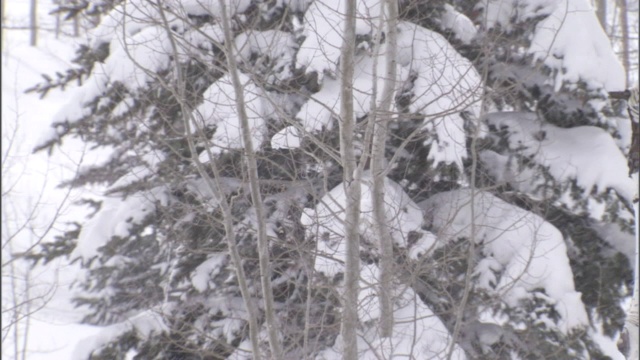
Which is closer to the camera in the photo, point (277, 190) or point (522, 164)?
point (277, 190)

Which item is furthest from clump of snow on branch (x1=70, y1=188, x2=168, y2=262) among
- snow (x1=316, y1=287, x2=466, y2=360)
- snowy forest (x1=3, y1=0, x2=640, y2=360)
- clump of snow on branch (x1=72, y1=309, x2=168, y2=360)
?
snow (x1=316, y1=287, x2=466, y2=360)

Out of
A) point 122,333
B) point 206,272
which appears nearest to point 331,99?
point 206,272

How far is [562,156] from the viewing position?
23.1 ft

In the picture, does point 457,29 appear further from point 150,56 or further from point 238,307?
point 238,307

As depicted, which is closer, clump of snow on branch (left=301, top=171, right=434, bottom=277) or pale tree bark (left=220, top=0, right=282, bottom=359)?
pale tree bark (left=220, top=0, right=282, bottom=359)

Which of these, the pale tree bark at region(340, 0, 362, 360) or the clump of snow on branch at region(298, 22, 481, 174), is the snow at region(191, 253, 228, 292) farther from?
the pale tree bark at region(340, 0, 362, 360)

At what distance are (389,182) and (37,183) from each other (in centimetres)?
1900

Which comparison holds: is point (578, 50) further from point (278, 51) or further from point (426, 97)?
point (278, 51)

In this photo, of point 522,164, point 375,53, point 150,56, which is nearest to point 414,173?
point 522,164

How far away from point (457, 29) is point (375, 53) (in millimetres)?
2283

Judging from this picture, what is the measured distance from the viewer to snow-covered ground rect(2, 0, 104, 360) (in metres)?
9.40

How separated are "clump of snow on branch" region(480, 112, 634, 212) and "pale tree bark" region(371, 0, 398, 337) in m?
1.78

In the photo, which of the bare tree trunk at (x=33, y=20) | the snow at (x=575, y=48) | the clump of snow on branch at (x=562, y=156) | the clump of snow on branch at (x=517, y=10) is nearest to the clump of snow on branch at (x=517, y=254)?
the clump of snow on branch at (x=562, y=156)

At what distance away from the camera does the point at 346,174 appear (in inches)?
187
